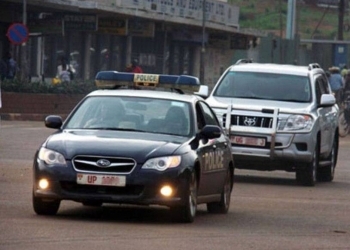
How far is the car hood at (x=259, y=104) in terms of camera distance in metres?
20.1

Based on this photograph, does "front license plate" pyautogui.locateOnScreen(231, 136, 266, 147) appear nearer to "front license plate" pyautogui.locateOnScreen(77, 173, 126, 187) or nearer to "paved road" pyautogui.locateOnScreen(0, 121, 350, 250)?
"paved road" pyautogui.locateOnScreen(0, 121, 350, 250)

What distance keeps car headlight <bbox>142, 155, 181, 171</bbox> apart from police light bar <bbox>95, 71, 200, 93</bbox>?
201 cm

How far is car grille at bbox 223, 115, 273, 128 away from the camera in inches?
784

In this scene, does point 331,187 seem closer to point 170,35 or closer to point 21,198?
point 21,198

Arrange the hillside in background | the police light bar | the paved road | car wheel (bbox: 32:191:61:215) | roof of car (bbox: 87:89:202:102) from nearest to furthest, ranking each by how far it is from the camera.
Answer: the paved road < car wheel (bbox: 32:191:61:215) < roof of car (bbox: 87:89:202:102) < the police light bar < the hillside in background

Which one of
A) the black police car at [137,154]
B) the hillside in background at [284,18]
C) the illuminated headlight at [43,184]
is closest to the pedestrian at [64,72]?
the black police car at [137,154]

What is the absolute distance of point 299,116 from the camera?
1989 cm

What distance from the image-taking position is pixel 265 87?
21016mm

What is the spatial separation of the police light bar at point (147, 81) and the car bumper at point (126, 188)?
210 cm

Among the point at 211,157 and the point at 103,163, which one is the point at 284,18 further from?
the point at 103,163

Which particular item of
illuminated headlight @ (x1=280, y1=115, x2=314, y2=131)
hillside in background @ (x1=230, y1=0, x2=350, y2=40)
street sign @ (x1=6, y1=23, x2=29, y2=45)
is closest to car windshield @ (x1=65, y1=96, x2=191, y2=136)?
illuminated headlight @ (x1=280, y1=115, x2=314, y2=131)

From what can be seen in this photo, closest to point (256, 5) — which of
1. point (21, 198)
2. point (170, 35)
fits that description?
point (170, 35)

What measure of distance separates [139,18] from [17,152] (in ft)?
96.8

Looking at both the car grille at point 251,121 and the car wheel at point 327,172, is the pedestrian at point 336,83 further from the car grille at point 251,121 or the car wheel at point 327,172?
the car grille at point 251,121
